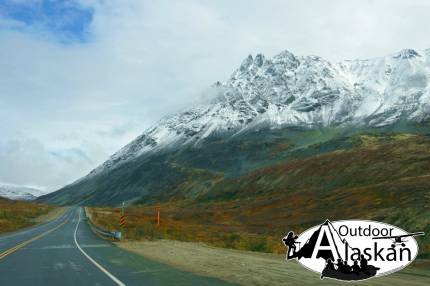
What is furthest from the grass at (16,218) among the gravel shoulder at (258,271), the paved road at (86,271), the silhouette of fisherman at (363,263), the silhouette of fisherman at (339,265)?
the silhouette of fisherman at (363,263)

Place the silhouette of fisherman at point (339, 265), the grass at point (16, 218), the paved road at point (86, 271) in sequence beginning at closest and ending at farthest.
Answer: the silhouette of fisherman at point (339, 265) → the paved road at point (86, 271) → the grass at point (16, 218)

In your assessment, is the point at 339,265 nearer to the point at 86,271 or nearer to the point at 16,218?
the point at 86,271

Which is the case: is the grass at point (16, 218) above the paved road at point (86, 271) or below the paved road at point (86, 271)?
above

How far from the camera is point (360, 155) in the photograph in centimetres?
11838

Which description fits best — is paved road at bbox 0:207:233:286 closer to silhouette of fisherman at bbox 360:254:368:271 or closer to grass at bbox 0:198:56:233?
silhouette of fisherman at bbox 360:254:368:271

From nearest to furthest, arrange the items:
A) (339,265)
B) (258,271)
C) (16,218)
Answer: (339,265)
(258,271)
(16,218)

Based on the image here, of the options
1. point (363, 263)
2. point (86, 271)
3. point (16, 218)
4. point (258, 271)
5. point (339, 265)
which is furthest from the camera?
point (16, 218)

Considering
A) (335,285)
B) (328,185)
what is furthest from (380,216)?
(328,185)

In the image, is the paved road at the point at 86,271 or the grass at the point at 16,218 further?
the grass at the point at 16,218

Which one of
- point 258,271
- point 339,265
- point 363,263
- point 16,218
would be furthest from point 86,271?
point 16,218

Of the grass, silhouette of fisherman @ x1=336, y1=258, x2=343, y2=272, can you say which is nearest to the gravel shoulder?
silhouette of fisherman @ x1=336, y1=258, x2=343, y2=272

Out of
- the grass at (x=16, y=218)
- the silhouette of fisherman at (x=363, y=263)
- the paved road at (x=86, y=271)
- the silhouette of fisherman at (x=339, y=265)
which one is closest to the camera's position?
the silhouette of fisherman at (x=363, y=263)

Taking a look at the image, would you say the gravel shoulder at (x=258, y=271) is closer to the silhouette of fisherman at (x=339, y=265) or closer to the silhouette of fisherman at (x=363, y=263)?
the silhouette of fisherman at (x=339, y=265)

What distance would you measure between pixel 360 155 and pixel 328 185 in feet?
42.8
